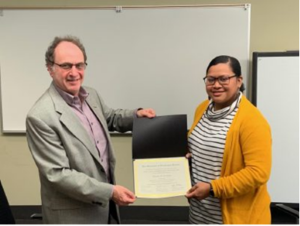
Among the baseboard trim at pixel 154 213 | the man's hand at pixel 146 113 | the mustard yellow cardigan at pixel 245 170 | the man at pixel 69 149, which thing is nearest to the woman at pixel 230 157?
the mustard yellow cardigan at pixel 245 170

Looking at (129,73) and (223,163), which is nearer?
(223,163)

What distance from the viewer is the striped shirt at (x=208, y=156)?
138 centimetres

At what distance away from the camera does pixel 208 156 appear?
55.2 inches

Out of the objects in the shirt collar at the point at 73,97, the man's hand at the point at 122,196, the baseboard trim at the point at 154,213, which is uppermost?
the shirt collar at the point at 73,97

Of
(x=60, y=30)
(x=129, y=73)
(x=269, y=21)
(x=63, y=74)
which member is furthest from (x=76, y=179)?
(x=269, y=21)

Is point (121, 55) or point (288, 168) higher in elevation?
point (121, 55)

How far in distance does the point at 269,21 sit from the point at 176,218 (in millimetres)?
2039

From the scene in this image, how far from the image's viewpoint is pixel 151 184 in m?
1.44

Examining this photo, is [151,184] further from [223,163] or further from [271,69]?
[271,69]

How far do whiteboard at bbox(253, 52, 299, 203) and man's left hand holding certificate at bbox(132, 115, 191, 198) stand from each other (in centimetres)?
135

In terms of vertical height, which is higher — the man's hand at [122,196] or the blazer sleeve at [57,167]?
the blazer sleeve at [57,167]

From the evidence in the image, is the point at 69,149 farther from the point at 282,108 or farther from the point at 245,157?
the point at 282,108

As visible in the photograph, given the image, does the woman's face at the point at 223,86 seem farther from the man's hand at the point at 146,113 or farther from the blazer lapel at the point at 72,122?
the blazer lapel at the point at 72,122

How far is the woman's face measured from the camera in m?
1.40
